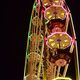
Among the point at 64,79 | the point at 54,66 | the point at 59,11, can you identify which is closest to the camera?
the point at 64,79

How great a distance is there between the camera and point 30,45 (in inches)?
291

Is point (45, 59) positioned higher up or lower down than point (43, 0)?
lower down

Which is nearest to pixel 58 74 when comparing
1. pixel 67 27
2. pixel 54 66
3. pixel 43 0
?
pixel 54 66

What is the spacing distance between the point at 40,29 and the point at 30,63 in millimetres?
1081

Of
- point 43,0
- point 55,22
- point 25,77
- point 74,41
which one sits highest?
point 43,0

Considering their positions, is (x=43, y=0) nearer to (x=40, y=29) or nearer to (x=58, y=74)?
(x=40, y=29)

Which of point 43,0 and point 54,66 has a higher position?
point 43,0

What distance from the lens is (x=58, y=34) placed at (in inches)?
221

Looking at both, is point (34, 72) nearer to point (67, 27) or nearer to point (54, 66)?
point (54, 66)

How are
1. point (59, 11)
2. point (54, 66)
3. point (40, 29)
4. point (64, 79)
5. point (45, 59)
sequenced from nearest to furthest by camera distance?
point (64, 79), point (45, 59), point (54, 66), point (59, 11), point (40, 29)

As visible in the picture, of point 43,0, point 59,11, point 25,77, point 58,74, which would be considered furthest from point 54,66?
point 43,0

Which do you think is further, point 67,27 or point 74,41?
point 67,27

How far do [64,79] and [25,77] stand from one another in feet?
4.17

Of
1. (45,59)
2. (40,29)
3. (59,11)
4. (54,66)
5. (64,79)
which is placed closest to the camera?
(64,79)
